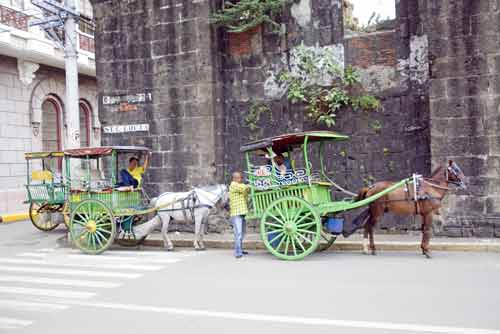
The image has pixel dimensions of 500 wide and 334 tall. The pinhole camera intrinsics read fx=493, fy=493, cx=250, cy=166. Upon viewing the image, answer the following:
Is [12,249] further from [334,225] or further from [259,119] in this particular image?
[334,225]

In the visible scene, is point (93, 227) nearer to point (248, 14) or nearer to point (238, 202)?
point (238, 202)

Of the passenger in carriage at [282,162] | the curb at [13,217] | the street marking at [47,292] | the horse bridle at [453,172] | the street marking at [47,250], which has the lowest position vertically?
the street marking at [47,250]

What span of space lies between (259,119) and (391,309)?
7097mm

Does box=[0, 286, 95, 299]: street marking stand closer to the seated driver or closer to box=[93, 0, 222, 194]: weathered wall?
the seated driver

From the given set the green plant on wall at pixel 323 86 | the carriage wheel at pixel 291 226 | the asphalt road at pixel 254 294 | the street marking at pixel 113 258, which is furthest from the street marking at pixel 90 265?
the green plant on wall at pixel 323 86

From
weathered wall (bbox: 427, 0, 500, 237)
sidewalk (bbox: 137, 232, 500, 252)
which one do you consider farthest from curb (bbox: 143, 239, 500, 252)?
weathered wall (bbox: 427, 0, 500, 237)

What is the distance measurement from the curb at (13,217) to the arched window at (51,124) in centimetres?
435

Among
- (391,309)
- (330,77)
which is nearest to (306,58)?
(330,77)

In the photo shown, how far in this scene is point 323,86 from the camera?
11.3 metres

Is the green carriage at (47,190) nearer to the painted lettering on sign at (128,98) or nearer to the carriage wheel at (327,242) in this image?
the painted lettering on sign at (128,98)

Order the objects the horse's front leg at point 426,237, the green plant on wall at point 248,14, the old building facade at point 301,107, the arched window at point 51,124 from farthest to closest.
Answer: the arched window at point 51,124, the green plant on wall at point 248,14, the old building facade at point 301,107, the horse's front leg at point 426,237

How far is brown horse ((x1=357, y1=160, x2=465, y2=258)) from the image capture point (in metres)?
8.52

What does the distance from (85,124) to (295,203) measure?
721 inches

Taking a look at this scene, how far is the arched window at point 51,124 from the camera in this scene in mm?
21453
